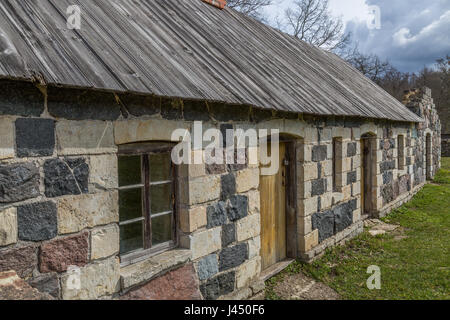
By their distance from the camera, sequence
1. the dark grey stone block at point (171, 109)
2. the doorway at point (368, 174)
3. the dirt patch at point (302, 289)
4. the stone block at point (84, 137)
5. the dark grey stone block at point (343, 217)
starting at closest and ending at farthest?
the stone block at point (84, 137), the dark grey stone block at point (171, 109), the dirt patch at point (302, 289), the dark grey stone block at point (343, 217), the doorway at point (368, 174)

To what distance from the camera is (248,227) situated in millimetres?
4676

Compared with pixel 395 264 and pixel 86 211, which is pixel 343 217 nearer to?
pixel 395 264

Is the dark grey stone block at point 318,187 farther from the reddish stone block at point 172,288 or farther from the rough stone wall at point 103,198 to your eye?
the reddish stone block at point 172,288

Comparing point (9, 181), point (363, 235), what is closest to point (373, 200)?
point (363, 235)

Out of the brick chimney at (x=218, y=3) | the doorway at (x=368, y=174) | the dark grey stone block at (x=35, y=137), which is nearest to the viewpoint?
the dark grey stone block at (x=35, y=137)

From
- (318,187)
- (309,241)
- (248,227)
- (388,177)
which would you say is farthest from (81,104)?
(388,177)

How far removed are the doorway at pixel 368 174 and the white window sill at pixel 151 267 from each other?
22.3 ft

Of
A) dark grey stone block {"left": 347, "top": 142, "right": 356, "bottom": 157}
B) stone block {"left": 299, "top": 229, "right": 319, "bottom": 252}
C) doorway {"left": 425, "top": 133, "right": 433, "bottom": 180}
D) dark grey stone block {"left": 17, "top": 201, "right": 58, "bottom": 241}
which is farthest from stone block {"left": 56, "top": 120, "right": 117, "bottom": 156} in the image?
doorway {"left": 425, "top": 133, "right": 433, "bottom": 180}

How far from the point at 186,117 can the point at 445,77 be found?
99.7 ft

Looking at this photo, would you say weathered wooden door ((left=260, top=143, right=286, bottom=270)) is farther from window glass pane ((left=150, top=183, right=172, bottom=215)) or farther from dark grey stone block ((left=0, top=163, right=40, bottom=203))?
dark grey stone block ((left=0, top=163, right=40, bottom=203))

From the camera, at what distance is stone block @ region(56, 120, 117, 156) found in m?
2.80

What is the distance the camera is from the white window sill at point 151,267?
321cm

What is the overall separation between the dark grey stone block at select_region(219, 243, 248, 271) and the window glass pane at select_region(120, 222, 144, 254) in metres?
1.05

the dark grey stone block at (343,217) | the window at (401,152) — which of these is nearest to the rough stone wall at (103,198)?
the dark grey stone block at (343,217)
